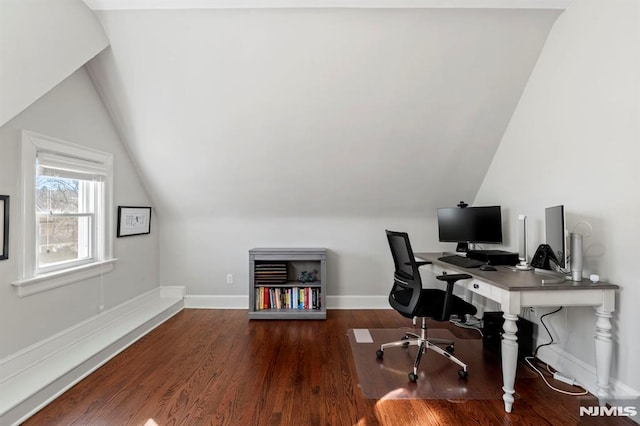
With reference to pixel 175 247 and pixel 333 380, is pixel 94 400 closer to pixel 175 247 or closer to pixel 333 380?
pixel 333 380

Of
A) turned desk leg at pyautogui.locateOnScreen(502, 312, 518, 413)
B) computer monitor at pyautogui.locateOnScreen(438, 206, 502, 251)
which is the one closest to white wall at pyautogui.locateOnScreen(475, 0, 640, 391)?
computer monitor at pyautogui.locateOnScreen(438, 206, 502, 251)

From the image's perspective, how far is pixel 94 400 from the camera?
205 cm

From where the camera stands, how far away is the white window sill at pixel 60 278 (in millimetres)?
2215

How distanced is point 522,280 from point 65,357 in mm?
3295

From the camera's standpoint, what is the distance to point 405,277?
2.52m

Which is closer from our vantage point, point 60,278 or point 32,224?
point 32,224

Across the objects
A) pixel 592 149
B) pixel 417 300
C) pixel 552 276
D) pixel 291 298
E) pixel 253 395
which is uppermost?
pixel 592 149

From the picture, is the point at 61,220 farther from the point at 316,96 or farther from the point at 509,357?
the point at 509,357

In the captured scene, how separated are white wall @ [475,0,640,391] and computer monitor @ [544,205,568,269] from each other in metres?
0.20

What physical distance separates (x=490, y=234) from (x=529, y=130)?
970 millimetres

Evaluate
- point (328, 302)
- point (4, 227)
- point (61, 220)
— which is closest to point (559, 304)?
point (328, 302)

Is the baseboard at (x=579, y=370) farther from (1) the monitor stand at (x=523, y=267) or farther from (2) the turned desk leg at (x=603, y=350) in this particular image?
(1) the monitor stand at (x=523, y=267)

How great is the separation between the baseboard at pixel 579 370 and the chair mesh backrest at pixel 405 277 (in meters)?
1.17

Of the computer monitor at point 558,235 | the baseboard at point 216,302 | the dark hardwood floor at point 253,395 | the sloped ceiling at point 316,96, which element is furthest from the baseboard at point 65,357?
the computer monitor at point 558,235
